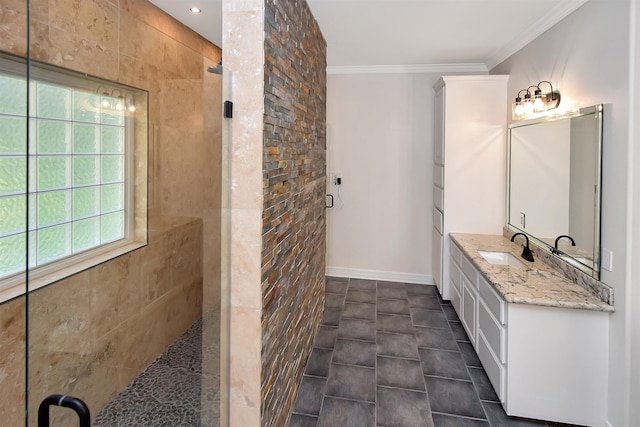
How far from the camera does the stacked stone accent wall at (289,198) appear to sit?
167 centimetres

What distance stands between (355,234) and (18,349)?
3.62 m

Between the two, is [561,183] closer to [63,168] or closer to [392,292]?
[392,292]

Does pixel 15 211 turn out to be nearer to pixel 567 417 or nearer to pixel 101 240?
pixel 101 240

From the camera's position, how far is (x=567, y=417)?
2.09 metres

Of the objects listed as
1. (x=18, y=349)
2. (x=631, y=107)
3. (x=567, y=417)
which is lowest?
(x=567, y=417)

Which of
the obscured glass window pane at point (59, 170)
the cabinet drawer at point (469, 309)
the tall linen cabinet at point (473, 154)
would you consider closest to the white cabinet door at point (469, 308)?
the cabinet drawer at point (469, 309)

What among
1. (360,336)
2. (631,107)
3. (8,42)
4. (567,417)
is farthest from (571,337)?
(8,42)

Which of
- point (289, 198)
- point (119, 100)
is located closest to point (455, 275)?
point (289, 198)

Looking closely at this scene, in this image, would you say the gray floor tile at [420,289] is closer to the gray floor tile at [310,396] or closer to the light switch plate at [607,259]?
the gray floor tile at [310,396]

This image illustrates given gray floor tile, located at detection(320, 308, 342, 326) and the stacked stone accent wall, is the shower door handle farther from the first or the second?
gray floor tile, located at detection(320, 308, 342, 326)

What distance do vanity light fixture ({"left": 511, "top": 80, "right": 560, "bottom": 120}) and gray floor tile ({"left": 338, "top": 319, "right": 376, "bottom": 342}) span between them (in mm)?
2320

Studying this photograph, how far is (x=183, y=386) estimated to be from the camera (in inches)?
60.6

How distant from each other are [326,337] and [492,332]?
1367mm

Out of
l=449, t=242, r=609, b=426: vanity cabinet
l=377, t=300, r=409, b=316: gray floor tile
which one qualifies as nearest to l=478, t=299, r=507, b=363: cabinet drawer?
l=449, t=242, r=609, b=426: vanity cabinet
